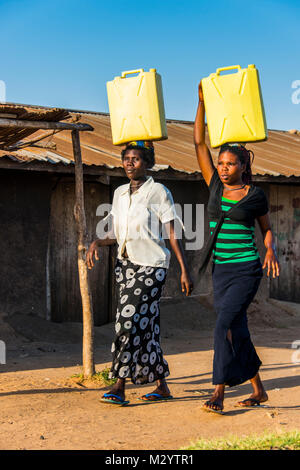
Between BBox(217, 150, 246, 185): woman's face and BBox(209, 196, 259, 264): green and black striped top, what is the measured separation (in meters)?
0.16

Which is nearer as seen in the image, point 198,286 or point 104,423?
point 104,423

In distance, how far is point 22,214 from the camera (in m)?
8.34

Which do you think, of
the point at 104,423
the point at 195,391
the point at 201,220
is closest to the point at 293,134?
the point at 201,220

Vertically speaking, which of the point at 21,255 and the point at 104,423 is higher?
the point at 21,255

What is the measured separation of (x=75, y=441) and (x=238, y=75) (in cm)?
270

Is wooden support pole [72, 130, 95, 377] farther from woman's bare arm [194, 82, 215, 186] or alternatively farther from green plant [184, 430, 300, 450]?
green plant [184, 430, 300, 450]

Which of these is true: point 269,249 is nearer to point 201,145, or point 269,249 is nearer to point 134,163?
point 201,145

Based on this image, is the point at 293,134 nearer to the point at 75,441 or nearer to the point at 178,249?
the point at 178,249

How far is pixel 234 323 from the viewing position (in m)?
4.62

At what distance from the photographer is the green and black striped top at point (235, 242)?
15.2 ft

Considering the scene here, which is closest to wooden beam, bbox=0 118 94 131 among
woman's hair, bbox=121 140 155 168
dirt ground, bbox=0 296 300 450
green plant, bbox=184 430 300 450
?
woman's hair, bbox=121 140 155 168

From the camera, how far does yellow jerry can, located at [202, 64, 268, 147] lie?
15.7 ft

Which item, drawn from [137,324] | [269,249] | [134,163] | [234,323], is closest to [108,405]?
[137,324]

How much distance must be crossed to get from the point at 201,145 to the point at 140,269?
3.26ft
